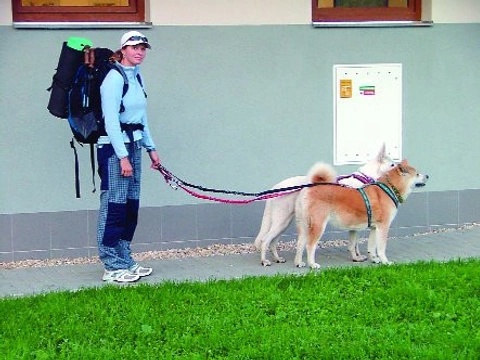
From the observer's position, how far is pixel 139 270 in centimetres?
880

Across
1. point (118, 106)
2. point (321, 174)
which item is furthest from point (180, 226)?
point (118, 106)

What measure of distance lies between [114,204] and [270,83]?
106 inches

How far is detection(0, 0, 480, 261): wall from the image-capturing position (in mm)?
9609

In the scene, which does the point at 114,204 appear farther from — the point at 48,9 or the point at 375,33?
the point at 375,33

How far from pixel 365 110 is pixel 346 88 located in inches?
13.5

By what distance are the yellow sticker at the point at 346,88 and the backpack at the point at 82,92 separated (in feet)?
10.2

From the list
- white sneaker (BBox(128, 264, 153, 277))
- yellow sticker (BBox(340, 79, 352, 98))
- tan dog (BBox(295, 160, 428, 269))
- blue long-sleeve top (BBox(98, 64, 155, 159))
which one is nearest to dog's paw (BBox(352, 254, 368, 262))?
tan dog (BBox(295, 160, 428, 269))

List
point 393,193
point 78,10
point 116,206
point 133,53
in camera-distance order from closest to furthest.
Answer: point 133,53 → point 116,206 → point 393,193 → point 78,10

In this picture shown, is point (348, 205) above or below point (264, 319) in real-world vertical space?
above

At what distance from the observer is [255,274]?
886 centimetres

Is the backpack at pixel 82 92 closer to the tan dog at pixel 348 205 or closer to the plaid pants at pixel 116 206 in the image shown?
the plaid pants at pixel 116 206

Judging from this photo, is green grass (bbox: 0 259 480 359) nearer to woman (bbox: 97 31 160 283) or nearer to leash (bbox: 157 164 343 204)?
woman (bbox: 97 31 160 283)

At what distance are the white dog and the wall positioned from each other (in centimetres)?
103

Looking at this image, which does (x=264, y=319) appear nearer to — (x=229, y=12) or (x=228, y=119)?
(x=228, y=119)
